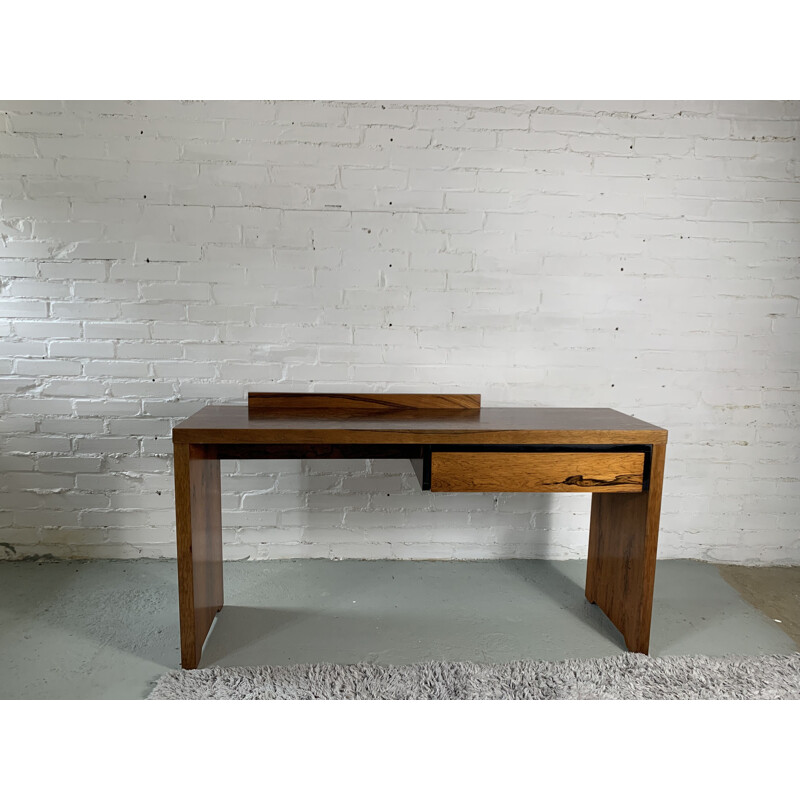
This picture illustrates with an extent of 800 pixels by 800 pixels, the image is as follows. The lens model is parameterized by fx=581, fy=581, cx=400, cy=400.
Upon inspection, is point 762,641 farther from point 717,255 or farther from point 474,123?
point 474,123

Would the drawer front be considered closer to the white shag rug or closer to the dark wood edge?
the dark wood edge

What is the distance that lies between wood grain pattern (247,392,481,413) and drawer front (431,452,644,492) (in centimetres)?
54

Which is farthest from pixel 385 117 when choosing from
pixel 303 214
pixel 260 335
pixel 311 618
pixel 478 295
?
pixel 311 618

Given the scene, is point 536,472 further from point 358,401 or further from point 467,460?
point 358,401

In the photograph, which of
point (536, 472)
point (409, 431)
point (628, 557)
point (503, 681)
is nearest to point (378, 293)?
point (409, 431)

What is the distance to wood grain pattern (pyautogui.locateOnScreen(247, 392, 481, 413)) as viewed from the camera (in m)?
2.29

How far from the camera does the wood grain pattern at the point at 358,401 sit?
2285mm

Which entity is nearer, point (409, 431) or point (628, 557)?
point (409, 431)

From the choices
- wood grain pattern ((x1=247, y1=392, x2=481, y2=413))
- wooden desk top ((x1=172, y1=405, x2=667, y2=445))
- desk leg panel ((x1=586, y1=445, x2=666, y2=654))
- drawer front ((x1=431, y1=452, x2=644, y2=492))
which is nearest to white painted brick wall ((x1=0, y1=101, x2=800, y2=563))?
wood grain pattern ((x1=247, y1=392, x2=481, y2=413))

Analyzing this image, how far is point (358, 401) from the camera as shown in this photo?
2.32 m

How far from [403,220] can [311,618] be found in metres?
1.59

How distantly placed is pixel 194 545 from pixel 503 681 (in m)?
1.03

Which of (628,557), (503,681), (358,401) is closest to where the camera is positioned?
(503,681)

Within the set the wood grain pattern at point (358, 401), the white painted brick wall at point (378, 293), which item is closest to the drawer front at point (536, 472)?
the wood grain pattern at point (358, 401)
